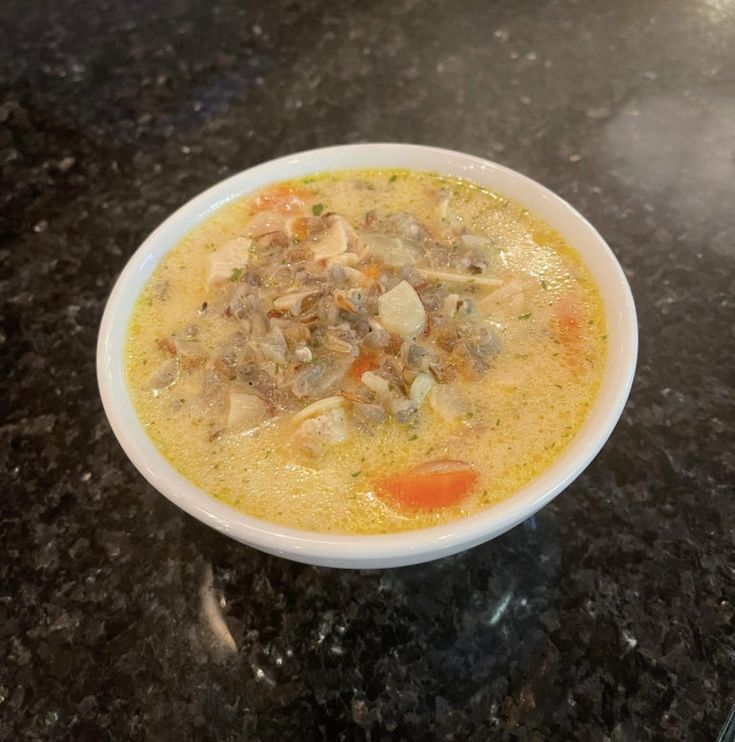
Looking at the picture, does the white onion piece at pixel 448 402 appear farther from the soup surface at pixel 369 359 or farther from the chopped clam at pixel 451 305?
the chopped clam at pixel 451 305

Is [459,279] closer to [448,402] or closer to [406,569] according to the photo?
[448,402]

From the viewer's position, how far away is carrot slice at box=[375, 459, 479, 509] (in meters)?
1.50

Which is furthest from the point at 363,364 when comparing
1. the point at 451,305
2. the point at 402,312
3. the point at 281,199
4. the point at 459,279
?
the point at 281,199

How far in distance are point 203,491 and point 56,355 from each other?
118 cm

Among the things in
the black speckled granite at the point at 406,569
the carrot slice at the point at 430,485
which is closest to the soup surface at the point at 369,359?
the carrot slice at the point at 430,485

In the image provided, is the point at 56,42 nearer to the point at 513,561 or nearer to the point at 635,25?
the point at 635,25

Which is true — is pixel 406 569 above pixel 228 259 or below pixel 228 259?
below

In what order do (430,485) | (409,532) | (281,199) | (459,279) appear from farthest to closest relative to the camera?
(281,199)
(459,279)
(430,485)
(409,532)

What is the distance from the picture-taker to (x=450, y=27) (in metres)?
3.67

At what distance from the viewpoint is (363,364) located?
5.74ft

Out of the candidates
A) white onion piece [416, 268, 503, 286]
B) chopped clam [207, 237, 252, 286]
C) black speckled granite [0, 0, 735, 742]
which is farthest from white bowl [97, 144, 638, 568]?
black speckled granite [0, 0, 735, 742]

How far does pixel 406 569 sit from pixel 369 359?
21.7 inches

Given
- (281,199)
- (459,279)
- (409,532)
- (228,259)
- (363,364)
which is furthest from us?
(281,199)

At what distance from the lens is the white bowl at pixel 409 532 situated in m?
1.39
